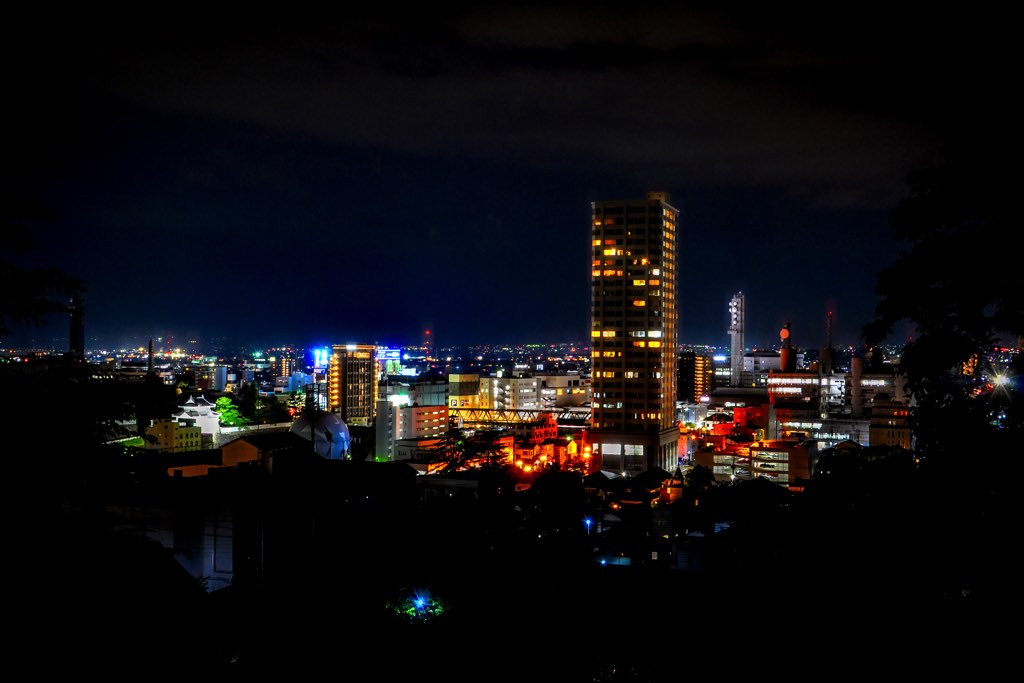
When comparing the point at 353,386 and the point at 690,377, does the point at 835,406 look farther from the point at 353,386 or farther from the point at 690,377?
the point at 353,386

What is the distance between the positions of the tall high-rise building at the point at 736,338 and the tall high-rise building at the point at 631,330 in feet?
154

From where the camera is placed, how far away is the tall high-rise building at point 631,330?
41031 mm

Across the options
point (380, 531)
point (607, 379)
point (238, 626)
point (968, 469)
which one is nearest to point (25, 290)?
point (238, 626)

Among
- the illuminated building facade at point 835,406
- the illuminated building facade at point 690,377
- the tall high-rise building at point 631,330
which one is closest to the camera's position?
the illuminated building facade at point 835,406

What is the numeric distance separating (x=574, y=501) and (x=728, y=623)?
2.22 meters

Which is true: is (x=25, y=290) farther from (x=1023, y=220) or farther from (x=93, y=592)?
(x=1023, y=220)

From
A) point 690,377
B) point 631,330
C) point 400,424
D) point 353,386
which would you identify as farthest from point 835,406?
point 353,386

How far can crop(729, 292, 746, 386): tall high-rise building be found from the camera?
8825 centimetres

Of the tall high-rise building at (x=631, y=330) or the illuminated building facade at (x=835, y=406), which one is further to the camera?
the tall high-rise building at (x=631, y=330)

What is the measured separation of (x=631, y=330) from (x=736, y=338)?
5499cm

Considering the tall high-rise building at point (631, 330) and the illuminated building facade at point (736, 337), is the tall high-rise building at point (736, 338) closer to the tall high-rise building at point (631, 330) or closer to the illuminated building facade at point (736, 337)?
the illuminated building facade at point (736, 337)

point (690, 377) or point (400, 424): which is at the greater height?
point (690, 377)

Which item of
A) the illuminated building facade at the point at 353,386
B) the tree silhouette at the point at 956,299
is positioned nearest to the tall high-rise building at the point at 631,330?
the illuminated building facade at the point at 353,386

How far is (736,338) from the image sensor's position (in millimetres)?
92875
